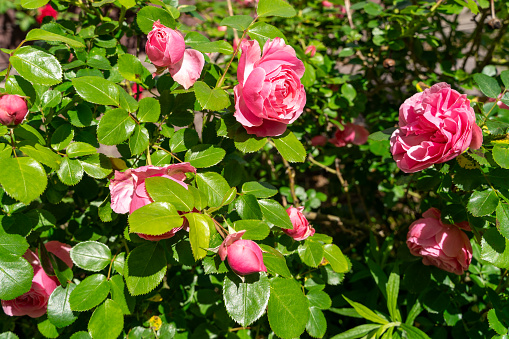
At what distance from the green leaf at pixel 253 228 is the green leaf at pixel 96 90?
36 cm

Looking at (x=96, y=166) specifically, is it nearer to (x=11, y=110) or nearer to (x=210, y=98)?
(x=11, y=110)

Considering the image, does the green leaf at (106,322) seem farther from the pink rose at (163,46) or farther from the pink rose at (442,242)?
the pink rose at (442,242)

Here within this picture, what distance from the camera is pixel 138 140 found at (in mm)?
→ 791

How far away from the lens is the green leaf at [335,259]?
93 centimetres

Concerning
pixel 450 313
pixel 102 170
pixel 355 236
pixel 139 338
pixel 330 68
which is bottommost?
pixel 355 236

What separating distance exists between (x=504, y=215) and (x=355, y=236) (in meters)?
1.05

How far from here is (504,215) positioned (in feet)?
2.68

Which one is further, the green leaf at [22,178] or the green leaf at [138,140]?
the green leaf at [138,140]

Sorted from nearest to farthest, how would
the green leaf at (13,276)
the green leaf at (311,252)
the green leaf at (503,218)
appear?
the green leaf at (13,276), the green leaf at (503,218), the green leaf at (311,252)

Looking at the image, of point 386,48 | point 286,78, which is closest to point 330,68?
point 386,48

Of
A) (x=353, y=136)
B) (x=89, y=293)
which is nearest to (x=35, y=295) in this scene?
(x=89, y=293)

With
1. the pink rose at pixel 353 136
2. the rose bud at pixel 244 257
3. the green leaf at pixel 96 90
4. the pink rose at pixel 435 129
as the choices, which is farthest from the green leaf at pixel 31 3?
the pink rose at pixel 353 136

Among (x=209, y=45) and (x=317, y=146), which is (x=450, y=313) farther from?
(x=209, y=45)

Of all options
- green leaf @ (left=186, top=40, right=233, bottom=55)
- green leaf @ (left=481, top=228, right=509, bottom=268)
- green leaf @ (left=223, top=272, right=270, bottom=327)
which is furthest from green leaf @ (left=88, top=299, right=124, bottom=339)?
green leaf @ (left=481, top=228, right=509, bottom=268)
